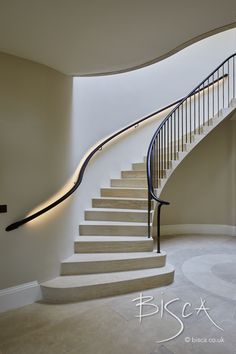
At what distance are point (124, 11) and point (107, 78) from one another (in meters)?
3.06

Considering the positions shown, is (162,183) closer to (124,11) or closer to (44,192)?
(44,192)

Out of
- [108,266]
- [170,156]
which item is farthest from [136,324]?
[170,156]

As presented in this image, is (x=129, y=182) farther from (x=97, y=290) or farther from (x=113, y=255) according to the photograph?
(x=97, y=290)

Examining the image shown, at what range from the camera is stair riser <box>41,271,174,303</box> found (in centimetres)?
271

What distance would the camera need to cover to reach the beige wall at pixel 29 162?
257cm

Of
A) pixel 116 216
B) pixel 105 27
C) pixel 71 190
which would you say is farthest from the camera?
pixel 116 216

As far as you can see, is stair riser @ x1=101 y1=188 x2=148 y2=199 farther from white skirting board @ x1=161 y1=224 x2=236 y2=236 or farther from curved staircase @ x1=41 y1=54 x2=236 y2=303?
white skirting board @ x1=161 y1=224 x2=236 y2=236

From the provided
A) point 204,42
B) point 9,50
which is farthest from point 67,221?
point 204,42

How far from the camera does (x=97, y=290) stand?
9.18ft

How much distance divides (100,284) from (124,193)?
184 centimetres

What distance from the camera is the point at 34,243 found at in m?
2.77

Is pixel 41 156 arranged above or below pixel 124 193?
above

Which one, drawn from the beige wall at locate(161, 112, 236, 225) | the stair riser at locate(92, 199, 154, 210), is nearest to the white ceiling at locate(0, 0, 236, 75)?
the stair riser at locate(92, 199, 154, 210)

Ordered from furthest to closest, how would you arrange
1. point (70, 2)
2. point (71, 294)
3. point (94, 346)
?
point (71, 294) → point (94, 346) → point (70, 2)
